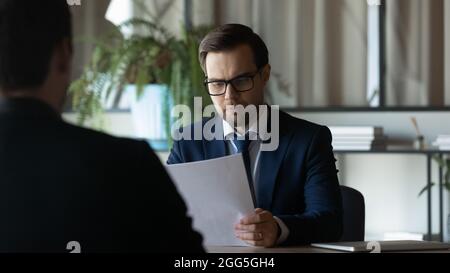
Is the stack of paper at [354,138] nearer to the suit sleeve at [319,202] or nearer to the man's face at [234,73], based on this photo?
the suit sleeve at [319,202]

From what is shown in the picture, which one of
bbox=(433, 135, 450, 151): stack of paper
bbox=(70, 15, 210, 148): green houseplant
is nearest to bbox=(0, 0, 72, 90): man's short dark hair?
bbox=(70, 15, 210, 148): green houseplant

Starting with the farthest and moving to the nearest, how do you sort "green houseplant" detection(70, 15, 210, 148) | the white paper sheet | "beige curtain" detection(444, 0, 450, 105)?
"beige curtain" detection(444, 0, 450, 105)
"green houseplant" detection(70, 15, 210, 148)
the white paper sheet

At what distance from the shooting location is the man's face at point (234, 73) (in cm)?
177

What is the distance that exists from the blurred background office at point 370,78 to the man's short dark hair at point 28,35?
2.57 metres

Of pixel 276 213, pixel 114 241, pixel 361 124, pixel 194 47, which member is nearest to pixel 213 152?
pixel 276 213

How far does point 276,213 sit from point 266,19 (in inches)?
81.1

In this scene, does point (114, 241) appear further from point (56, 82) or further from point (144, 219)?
point (56, 82)

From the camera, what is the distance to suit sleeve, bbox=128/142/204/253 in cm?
85

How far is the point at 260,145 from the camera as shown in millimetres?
1843

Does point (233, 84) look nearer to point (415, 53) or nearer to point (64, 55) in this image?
point (64, 55)

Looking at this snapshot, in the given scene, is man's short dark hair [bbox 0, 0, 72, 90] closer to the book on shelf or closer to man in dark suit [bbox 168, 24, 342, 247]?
man in dark suit [bbox 168, 24, 342, 247]

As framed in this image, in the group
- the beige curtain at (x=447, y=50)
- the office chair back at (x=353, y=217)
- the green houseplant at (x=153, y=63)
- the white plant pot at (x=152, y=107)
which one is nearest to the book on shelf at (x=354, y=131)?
the beige curtain at (x=447, y=50)

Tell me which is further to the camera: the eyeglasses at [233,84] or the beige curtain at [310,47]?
the beige curtain at [310,47]

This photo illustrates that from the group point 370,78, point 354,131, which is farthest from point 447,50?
point 354,131
